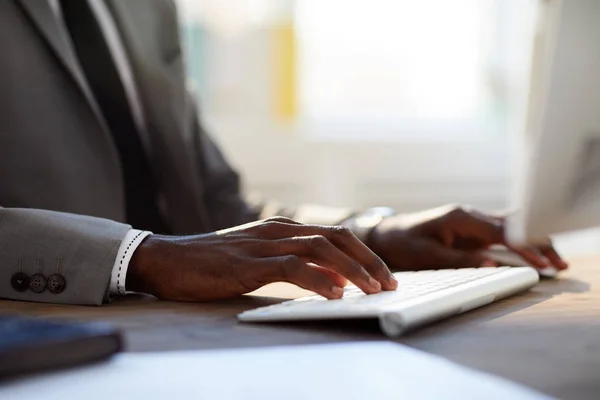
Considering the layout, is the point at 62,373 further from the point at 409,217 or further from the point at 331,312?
the point at 409,217

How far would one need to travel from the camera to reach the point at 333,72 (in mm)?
2713

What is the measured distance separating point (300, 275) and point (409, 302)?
0.14 meters

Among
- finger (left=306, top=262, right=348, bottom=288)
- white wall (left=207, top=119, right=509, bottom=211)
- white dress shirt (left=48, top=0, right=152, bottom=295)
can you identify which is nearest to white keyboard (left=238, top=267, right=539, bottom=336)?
finger (left=306, top=262, right=348, bottom=288)

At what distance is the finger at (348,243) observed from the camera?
0.79 metres

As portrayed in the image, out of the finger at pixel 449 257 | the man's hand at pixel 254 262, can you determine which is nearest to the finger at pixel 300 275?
the man's hand at pixel 254 262

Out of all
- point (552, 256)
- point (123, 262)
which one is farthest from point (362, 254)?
point (552, 256)

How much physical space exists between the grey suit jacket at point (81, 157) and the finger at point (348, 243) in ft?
0.55

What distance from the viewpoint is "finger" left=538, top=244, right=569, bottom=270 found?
3.76ft

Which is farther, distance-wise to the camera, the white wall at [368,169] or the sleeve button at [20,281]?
the white wall at [368,169]

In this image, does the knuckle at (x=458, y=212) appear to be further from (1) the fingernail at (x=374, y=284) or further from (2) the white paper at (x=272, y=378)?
(2) the white paper at (x=272, y=378)

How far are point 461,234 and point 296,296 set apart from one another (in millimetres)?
398

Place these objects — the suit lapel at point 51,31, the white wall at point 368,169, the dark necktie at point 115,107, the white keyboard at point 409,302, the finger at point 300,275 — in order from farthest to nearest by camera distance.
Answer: the white wall at point 368,169 → the dark necktie at point 115,107 → the suit lapel at point 51,31 → the finger at point 300,275 → the white keyboard at point 409,302

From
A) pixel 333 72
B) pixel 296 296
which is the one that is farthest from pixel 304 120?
pixel 296 296

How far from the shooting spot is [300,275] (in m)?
0.76
